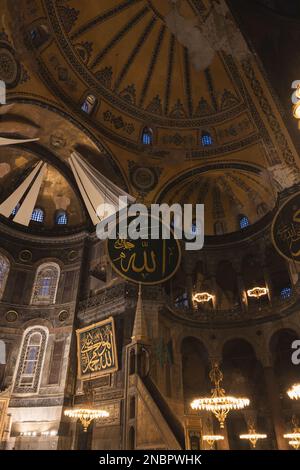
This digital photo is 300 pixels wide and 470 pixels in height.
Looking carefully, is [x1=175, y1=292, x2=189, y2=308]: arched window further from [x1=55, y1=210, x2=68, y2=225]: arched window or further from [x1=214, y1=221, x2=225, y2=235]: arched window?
[x1=55, y1=210, x2=68, y2=225]: arched window

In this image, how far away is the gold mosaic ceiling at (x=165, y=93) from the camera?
12742mm

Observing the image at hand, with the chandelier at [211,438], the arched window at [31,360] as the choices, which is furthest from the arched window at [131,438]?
the arched window at [31,360]

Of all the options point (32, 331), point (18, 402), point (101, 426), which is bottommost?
point (101, 426)

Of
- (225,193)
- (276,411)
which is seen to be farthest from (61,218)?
(276,411)

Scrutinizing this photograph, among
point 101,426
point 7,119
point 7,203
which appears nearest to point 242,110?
point 7,119

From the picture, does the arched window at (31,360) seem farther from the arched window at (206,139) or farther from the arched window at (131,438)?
the arched window at (206,139)

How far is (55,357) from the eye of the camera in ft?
40.5

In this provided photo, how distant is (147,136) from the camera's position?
1589cm

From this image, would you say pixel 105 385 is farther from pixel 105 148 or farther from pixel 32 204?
pixel 105 148

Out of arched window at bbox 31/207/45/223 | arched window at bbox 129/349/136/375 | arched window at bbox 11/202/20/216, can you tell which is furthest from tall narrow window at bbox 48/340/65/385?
arched window at bbox 11/202/20/216

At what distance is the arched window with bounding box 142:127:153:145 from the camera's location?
15.8 metres

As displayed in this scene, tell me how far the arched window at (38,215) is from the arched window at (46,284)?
2243 mm

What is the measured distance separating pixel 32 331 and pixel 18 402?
2580 millimetres

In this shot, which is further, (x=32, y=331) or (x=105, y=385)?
(x=32, y=331)
